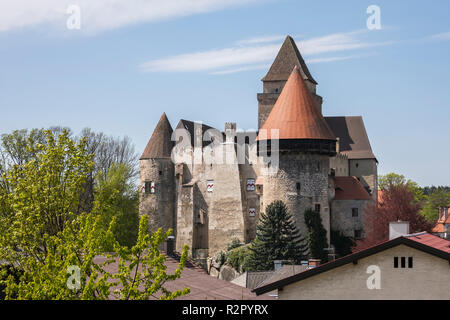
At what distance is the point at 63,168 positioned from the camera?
1777cm

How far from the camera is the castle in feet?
161

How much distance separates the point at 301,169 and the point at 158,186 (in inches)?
535

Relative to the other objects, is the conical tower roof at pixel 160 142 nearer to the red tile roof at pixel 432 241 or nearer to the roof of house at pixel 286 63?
the roof of house at pixel 286 63

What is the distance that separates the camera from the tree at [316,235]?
4697 centimetres

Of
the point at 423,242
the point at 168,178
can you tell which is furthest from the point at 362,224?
the point at 423,242

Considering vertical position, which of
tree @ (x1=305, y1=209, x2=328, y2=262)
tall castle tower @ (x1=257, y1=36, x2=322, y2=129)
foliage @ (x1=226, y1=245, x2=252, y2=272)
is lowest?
foliage @ (x1=226, y1=245, x2=252, y2=272)

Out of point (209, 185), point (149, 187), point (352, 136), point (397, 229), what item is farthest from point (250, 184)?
point (397, 229)

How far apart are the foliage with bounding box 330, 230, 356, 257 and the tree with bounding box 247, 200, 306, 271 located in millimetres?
3493

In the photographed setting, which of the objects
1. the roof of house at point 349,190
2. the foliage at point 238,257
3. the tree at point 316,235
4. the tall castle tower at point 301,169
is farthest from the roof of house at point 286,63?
the tree at point 316,235

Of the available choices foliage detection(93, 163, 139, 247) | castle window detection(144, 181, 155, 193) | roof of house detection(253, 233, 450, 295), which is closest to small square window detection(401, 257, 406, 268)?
roof of house detection(253, 233, 450, 295)

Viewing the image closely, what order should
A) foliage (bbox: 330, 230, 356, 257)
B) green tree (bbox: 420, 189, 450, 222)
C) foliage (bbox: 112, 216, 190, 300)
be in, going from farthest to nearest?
green tree (bbox: 420, 189, 450, 222) → foliage (bbox: 330, 230, 356, 257) → foliage (bbox: 112, 216, 190, 300)

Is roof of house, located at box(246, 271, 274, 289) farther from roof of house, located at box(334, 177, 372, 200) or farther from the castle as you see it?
roof of house, located at box(334, 177, 372, 200)

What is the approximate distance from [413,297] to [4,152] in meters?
35.4
